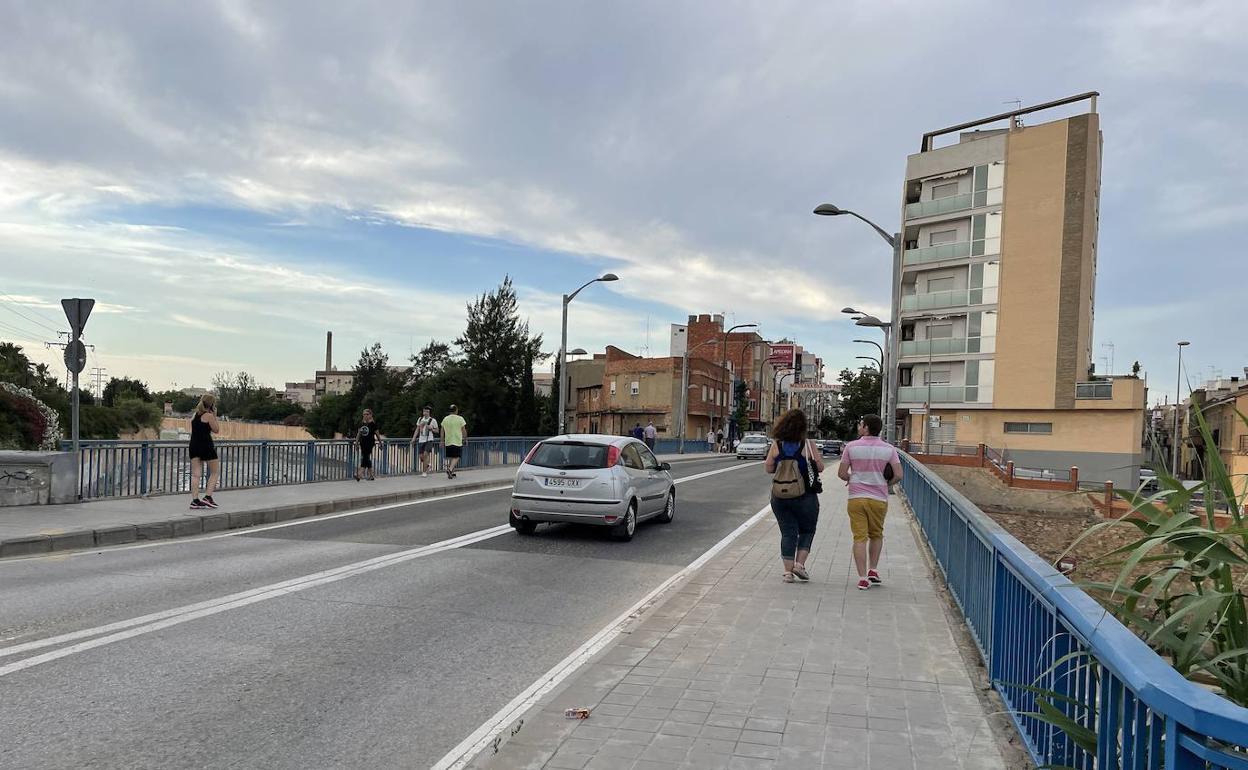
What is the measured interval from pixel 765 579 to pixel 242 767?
564cm

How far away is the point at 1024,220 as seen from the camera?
51344mm

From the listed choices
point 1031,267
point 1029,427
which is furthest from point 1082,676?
point 1031,267

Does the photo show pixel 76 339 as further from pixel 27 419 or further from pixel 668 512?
pixel 27 419

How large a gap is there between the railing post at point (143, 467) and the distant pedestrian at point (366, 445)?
525 centimetres

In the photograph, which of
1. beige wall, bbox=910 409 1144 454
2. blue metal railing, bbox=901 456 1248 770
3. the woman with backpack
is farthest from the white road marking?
beige wall, bbox=910 409 1144 454

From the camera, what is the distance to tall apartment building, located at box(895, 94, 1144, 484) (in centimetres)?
4956

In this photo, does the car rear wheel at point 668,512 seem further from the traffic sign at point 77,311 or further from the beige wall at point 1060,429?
the beige wall at point 1060,429

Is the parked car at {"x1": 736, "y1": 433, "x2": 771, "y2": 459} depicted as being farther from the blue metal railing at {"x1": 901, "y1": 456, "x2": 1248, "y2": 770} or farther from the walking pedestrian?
the blue metal railing at {"x1": 901, "y1": 456, "x2": 1248, "y2": 770}

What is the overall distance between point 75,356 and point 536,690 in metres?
10.4

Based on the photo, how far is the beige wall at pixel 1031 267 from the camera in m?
50.2

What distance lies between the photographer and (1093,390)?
162 ft

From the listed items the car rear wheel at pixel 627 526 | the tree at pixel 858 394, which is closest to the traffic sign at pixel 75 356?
the car rear wheel at pixel 627 526

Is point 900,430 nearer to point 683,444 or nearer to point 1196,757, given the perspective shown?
point 683,444

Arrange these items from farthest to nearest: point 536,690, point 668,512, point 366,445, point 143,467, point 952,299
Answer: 1. point 952,299
2. point 366,445
3. point 143,467
4. point 668,512
5. point 536,690
